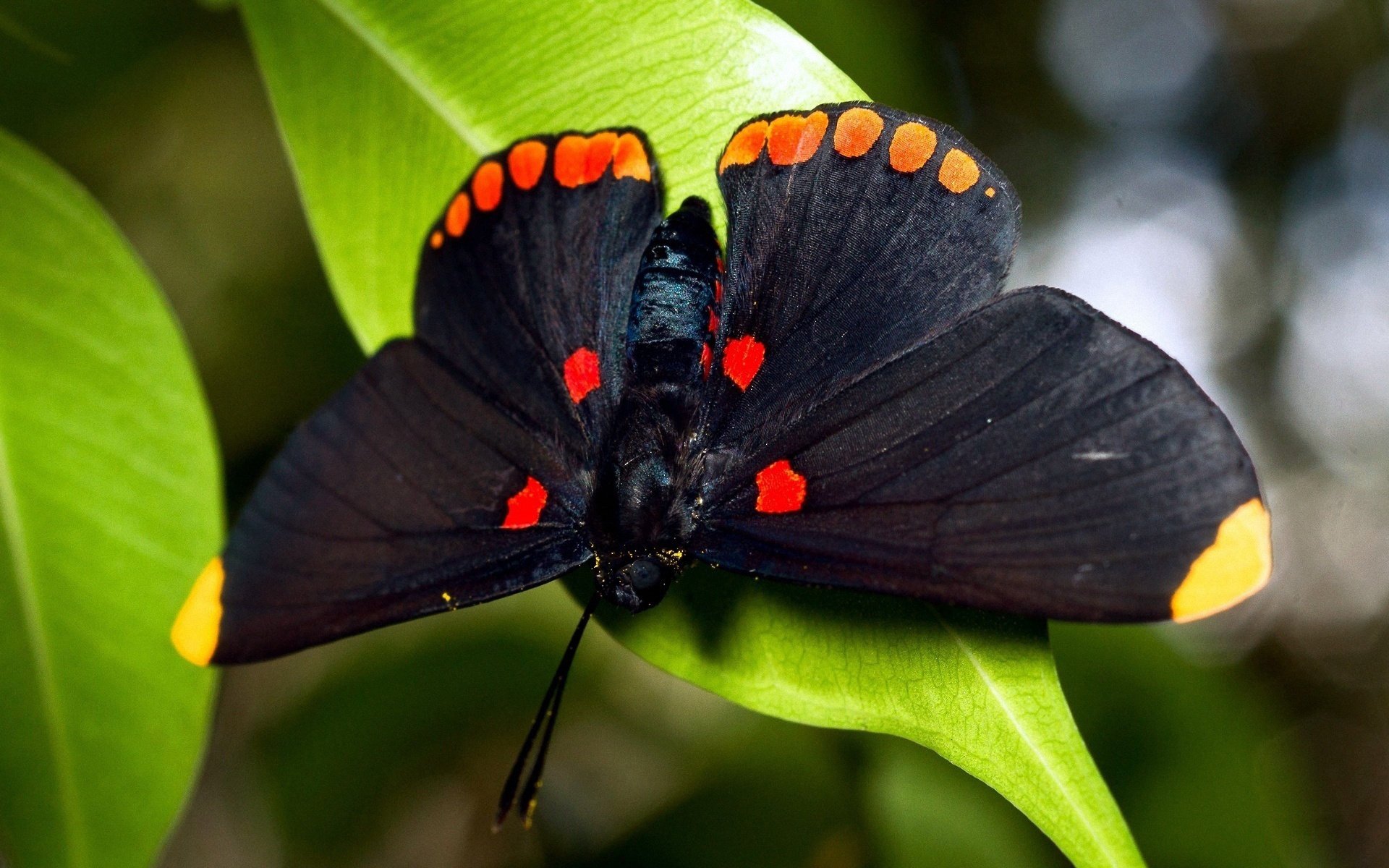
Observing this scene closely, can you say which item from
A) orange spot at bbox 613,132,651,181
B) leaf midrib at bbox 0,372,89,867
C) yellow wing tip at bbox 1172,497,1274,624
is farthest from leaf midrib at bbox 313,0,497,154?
yellow wing tip at bbox 1172,497,1274,624

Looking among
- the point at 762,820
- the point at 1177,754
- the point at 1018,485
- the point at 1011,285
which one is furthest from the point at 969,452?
the point at 1011,285

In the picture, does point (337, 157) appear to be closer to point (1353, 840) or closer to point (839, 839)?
point (839, 839)

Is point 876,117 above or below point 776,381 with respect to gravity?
above

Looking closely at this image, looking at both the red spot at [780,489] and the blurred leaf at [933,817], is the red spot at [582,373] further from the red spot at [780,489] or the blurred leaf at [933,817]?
the blurred leaf at [933,817]

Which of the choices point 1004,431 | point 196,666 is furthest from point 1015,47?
point 196,666

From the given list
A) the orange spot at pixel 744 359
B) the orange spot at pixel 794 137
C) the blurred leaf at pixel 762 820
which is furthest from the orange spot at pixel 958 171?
the blurred leaf at pixel 762 820

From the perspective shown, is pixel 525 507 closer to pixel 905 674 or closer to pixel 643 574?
pixel 643 574

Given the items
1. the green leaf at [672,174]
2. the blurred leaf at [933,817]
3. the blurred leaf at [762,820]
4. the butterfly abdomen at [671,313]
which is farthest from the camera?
the blurred leaf at [762,820]
